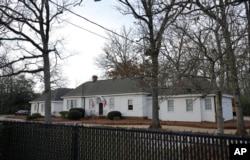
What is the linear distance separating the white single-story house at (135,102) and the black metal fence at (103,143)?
12284mm

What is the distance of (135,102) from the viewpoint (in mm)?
30859

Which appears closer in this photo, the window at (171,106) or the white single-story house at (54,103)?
the window at (171,106)

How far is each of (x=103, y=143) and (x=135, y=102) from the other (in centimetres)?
2426

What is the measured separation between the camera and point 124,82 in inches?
1355

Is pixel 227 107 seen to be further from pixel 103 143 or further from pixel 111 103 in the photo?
pixel 103 143

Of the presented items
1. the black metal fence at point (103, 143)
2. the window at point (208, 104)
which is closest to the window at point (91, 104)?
the window at point (208, 104)

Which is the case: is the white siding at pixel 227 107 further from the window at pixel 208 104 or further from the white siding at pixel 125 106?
the white siding at pixel 125 106

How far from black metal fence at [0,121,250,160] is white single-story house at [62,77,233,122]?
12284 millimetres

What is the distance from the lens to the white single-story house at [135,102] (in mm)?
25656

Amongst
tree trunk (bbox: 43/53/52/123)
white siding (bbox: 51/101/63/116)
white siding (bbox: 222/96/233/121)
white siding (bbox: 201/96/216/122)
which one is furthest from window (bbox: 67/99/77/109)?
white siding (bbox: 222/96/233/121)

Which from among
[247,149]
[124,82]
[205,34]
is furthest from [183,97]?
[247,149]

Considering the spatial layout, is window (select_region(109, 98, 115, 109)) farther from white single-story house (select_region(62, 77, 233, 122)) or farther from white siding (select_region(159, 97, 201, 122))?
white siding (select_region(159, 97, 201, 122))

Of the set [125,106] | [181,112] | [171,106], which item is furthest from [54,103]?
[181,112]

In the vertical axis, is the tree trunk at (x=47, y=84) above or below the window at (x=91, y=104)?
above
